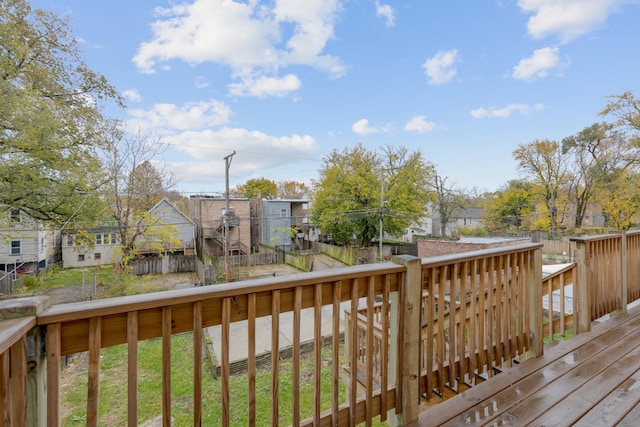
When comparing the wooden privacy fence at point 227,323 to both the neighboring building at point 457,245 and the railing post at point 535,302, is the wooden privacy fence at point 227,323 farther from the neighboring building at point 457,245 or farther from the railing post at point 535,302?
the neighboring building at point 457,245

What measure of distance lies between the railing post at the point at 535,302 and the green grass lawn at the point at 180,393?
2329mm

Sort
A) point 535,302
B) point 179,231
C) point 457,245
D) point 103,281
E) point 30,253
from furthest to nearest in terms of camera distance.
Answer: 1. point 179,231
2. point 30,253
3. point 103,281
4. point 457,245
5. point 535,302

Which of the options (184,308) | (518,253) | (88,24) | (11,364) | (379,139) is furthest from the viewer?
(379,139)

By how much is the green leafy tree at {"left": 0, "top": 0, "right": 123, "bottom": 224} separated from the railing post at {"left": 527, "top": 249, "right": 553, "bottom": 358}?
931 cm

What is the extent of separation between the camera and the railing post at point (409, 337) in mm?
1484

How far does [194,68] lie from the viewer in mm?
11055

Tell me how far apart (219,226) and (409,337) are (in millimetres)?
19568

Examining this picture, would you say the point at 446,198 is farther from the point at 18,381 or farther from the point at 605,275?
the point at 18,381

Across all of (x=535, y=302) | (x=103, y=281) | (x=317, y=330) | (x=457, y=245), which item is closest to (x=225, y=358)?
(x=317, y=330)

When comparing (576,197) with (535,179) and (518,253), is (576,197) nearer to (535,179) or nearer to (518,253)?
(535,179)

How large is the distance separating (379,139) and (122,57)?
13.8 meters

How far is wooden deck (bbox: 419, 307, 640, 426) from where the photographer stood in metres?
1.56

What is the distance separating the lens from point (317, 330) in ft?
4.33

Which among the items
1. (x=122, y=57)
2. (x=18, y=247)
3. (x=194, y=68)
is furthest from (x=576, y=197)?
(x=18, y=247)
